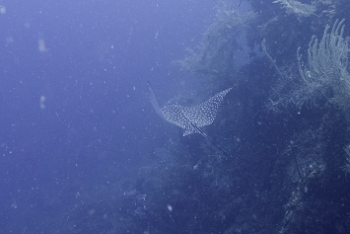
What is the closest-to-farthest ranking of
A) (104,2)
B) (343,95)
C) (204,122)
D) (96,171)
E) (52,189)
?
(343,95) → (204,122) → (96,171) → (52,189) → (104,2)

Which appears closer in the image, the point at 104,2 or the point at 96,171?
the point at 96,171

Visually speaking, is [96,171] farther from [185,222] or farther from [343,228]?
[343,228]

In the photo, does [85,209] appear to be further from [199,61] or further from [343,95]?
[343,95]

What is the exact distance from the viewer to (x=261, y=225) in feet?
14.2

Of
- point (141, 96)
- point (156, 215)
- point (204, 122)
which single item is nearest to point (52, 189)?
point (141, 96)

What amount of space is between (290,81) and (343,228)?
327 centimetres

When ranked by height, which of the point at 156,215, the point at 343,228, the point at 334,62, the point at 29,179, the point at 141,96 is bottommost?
the point at 29,179

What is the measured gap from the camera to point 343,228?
3.10 meters

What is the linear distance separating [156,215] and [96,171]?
10.6m

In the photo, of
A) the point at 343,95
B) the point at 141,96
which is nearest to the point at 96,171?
the point at 141,96

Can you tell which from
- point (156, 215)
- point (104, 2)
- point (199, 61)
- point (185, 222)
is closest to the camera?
point (185, 222)

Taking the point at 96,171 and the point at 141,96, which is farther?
the point at 141,96

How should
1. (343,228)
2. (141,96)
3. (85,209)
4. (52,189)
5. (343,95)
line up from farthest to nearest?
(141,96) → (52,189) → (85,209) → (343,95) → (343,228)

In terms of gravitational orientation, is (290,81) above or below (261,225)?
above
